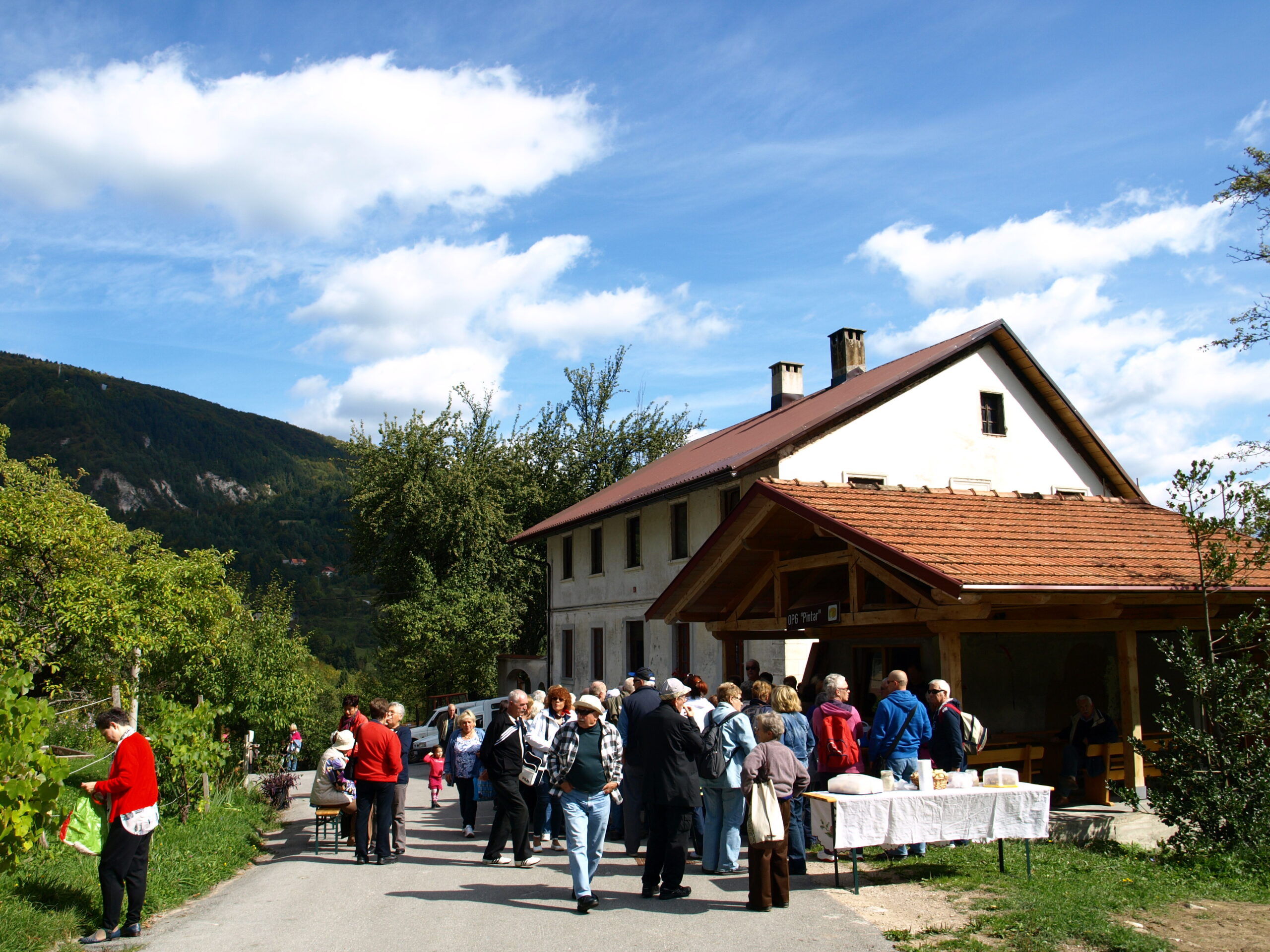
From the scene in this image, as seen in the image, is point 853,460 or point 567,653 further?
point 567,653

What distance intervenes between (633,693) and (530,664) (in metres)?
25.0

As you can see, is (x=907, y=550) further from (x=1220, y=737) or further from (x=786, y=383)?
(x=786, y=383)

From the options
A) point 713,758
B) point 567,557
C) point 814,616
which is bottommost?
point 713,758

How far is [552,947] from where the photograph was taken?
21.2 feet

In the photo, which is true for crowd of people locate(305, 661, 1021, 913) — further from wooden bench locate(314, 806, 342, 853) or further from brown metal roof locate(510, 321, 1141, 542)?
brown metal roof locate(510, 321, 1141, 542)

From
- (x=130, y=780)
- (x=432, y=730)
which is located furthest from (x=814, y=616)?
(x=432, y=730)

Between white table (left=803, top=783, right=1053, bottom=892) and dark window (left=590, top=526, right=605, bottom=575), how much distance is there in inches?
785

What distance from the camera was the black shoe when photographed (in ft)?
22.6

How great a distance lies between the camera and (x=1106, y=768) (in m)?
10.9

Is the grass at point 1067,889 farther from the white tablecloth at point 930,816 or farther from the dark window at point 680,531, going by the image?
the dark window at point 680,531

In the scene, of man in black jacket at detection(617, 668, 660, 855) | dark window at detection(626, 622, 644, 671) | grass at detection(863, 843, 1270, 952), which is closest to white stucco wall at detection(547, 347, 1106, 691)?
dark window at detection(626, 622, 644, 671)

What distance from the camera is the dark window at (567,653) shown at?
98.0ft

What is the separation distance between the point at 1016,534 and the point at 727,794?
17.4ft

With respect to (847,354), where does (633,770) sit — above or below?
below
